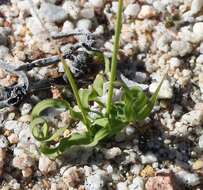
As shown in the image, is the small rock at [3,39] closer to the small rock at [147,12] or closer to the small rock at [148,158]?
the small rock at [147,12]

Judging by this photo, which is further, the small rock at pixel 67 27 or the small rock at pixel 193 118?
the small rock at pixel 67 27

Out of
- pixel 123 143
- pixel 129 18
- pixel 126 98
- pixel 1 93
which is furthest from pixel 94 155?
pixel 129 18

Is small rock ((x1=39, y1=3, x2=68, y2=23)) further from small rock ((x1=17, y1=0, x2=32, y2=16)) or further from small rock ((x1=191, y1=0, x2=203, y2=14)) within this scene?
small rock ((x1=191, y1=0, x2=203, y2=14))

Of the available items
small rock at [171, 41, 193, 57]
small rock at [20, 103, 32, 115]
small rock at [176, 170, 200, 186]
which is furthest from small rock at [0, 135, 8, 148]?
small rock at [171, 41, 193, 57]

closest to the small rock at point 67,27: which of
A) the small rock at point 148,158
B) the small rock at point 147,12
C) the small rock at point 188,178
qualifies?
the small rock at point 147,12

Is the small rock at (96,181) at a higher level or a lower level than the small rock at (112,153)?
lower

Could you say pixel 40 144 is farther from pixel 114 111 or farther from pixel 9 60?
pixel 9 60
